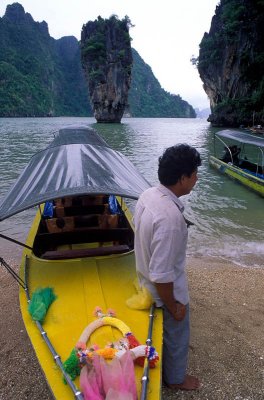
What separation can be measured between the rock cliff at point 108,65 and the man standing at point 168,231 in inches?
2705

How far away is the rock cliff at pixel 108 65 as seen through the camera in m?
68.2

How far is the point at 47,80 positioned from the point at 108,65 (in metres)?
73.6

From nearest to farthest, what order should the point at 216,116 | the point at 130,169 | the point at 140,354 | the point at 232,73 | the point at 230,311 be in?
the point at 140,354, the point at 230,311, the point at 130,169, the point at 232,73, the point at 216,116

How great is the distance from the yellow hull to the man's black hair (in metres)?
1.32

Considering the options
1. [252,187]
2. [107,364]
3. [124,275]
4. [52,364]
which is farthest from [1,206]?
[252,187]

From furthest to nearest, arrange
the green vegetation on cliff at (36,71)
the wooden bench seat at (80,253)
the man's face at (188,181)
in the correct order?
the green vegetation on cliff at (36,71) → the wooden bench seat at (80,253) → the man's face at (188,181)

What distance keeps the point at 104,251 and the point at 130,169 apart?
6.21 ft

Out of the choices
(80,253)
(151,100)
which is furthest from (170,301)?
(151,100)

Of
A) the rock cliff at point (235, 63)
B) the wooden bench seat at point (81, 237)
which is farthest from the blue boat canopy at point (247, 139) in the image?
the rock cliff at point (235, 63)

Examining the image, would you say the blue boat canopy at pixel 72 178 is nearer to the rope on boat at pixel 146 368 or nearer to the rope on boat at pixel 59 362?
the rope on boat at pixel 59 362

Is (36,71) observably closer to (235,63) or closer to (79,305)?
(235,63)

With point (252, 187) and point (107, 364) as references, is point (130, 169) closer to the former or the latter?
point (107, 364)

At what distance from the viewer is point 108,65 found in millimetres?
68875

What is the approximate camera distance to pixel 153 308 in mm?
2930
